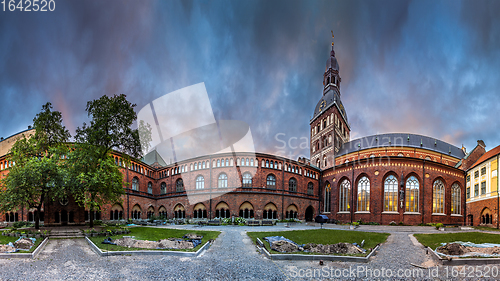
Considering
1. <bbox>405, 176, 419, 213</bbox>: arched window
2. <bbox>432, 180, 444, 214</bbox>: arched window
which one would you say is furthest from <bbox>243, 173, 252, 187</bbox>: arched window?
<bbox>432, 180, 444, 214</bbox>: arched window

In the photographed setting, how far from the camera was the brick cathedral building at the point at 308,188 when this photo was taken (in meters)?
37.0

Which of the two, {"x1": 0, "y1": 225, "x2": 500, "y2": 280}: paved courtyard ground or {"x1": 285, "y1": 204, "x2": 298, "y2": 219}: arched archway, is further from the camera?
{"x1": 285, "y1": 204, "x2": 298, "y2": 219}: arched archway

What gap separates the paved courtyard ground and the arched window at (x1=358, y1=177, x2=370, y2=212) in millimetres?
27028

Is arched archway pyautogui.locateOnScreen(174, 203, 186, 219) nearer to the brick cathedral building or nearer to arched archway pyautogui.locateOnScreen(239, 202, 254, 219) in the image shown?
the brick cathedral building

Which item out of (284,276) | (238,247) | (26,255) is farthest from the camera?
(238,247)

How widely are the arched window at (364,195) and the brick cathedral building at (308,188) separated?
0.47 feet

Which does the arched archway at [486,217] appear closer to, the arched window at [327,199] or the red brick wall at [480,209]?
the red brick wall at [480,209]

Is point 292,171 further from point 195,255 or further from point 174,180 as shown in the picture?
point 195,255

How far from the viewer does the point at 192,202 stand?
41812mm

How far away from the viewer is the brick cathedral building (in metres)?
37.0

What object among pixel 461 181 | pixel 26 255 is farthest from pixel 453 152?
pixel 26 255

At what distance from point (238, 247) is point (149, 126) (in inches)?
594

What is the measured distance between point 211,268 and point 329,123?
48046 millimetres

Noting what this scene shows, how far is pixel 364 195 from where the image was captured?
129 ft
